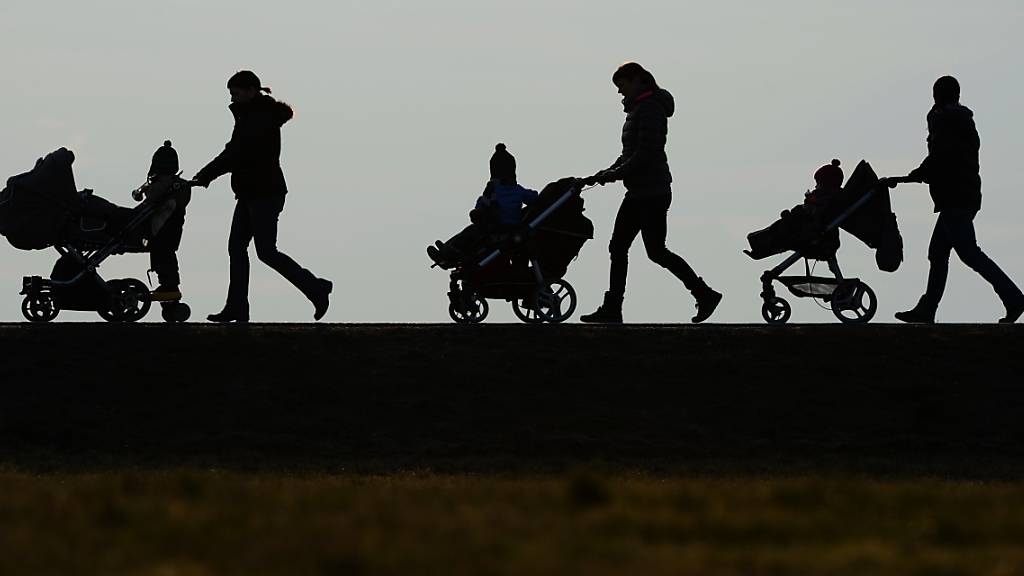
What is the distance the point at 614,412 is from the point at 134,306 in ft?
25.6

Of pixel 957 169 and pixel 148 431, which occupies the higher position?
pixel 957 169

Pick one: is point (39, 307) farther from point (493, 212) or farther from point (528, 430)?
point (528, 430)

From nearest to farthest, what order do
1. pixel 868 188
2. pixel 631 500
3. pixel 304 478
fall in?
pixel 631 500 < pixel 304 478 < pixel 868 188

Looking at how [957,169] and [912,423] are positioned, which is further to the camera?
[957,169]

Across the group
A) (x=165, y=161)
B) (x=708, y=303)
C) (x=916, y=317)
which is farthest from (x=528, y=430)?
(x=165, y=161)

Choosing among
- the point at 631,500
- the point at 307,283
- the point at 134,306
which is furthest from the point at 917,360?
the point at 134,306

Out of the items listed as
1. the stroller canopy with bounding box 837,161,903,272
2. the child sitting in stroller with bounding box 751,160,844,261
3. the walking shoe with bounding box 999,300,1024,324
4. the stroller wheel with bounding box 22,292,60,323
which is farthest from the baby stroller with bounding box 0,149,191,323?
the walking shoe with bounding box 999,300,1024,324

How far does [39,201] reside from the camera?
18.3 m

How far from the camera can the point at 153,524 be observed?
21.0ft

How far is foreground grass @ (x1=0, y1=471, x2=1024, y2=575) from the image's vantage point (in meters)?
5.56

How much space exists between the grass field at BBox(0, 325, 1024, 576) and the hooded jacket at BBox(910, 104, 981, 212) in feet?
7.28

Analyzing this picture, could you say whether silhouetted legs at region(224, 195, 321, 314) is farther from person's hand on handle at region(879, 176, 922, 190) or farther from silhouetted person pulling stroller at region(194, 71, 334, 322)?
person's hand on handle at region(879, 176, 922, 190)

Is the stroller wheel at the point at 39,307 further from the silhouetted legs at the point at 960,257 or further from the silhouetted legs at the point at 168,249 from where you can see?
the silhouetted legs at the point at 960,257

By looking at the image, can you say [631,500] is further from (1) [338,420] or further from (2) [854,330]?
(2) [854,330]
